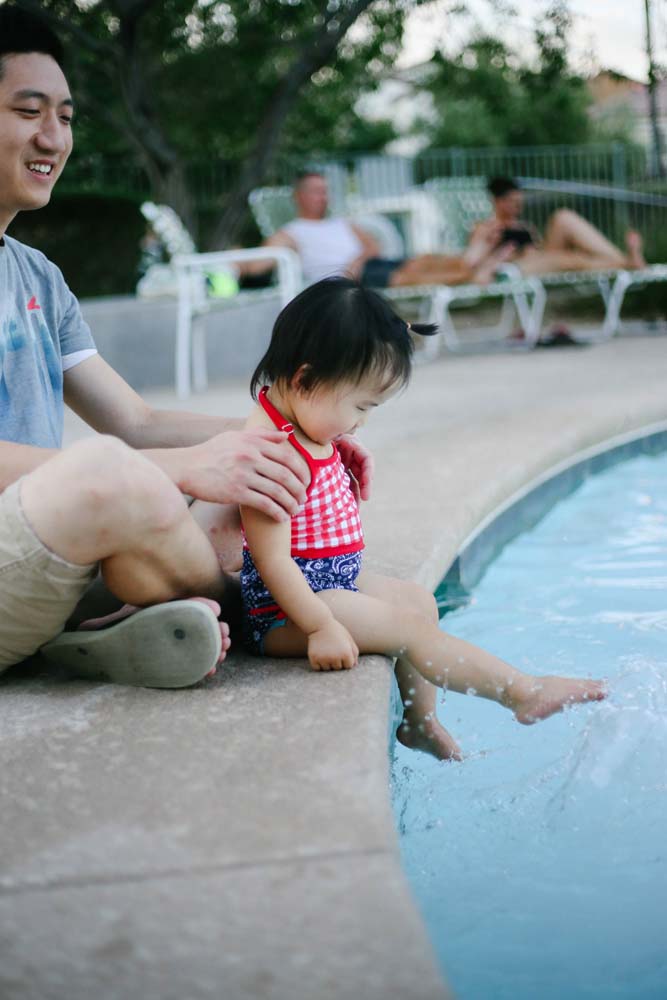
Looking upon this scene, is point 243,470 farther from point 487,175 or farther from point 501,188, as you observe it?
point 487,175

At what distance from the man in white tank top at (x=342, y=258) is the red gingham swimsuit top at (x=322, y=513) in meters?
5.99

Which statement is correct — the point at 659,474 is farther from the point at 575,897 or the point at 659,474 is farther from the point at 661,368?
the point at 575,897

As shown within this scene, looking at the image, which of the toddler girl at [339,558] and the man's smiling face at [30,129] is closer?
the toddler girl at [339,558]

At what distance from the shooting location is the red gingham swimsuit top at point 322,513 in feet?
6.91

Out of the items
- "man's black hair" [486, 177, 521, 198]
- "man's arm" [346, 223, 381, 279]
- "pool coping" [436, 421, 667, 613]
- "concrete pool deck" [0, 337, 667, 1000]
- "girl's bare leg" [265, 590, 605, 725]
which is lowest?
"pool coping" [436, 421, 667, 613]

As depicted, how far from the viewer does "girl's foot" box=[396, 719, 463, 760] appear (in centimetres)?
222

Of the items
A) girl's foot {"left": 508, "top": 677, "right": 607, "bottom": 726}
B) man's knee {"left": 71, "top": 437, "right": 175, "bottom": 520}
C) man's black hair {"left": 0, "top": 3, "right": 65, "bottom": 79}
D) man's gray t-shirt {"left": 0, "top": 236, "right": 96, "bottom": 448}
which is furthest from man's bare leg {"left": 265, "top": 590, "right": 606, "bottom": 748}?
man's black hair {"left": 0, "top": 3, "right": 65, "bottom": 79}

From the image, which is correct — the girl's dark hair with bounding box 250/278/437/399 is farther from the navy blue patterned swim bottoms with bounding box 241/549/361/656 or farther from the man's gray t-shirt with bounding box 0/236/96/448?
the man's gray t-shirt with bounding box 0/236/96/448

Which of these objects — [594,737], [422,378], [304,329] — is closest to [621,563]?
[594,737]

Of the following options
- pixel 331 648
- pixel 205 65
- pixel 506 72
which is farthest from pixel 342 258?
pixel 331 648

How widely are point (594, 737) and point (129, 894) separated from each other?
112cm

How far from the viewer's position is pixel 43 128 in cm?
216

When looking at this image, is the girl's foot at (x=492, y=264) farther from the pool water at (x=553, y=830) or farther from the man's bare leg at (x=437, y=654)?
the man's bare leg at (x=437, y=654)


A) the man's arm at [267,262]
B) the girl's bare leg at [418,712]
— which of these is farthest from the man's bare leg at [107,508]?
the man's arm at [267,262]
